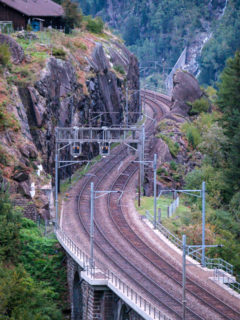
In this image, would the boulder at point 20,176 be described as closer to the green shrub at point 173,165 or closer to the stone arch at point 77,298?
the stone arch at point 77,298

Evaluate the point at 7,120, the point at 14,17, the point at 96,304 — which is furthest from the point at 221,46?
the point at 96,304

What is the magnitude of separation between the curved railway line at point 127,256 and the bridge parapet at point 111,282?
3.16 feet

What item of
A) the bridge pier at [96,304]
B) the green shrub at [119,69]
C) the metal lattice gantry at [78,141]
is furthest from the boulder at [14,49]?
the green shrub at [119,69]

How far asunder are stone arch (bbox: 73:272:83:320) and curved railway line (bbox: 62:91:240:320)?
251cm

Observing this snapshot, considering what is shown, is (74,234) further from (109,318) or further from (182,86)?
(182,86)

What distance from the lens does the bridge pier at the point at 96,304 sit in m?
43.8

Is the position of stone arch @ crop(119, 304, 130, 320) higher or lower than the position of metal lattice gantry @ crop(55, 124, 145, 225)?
lower

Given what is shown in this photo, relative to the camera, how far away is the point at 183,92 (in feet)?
330

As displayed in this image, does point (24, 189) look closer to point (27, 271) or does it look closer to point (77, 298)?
point (27, 271)

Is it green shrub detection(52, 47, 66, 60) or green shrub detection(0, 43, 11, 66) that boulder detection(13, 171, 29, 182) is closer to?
green shrub detection(0, 43, 11, 66)

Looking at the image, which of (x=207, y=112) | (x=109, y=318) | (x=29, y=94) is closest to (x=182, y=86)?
(x=207, y=112)

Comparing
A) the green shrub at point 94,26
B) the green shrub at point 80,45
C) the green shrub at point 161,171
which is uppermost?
the green shrub at point 94,26

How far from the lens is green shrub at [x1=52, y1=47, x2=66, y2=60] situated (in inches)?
3140

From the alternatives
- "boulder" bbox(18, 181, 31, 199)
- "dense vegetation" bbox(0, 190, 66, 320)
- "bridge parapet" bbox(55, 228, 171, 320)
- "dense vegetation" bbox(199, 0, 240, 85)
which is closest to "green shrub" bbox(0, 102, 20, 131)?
"boulder" bbox(18, 181, 31, 199)
